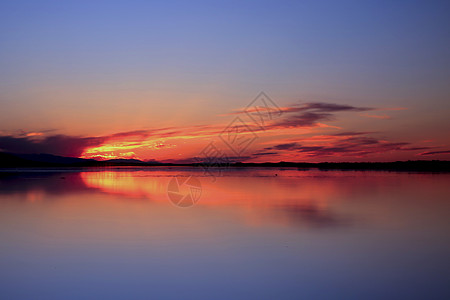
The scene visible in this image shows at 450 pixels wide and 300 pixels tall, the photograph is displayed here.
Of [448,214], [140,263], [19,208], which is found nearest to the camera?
[140,263]

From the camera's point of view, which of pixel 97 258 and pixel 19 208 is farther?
pixel 19 208

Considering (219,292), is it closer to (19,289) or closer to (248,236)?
(19,289)

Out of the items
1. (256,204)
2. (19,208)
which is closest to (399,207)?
(256,204)

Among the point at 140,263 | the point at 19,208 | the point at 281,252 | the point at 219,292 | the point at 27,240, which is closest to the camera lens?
the point at 219,292

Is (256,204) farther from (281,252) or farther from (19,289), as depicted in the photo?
(19,289)

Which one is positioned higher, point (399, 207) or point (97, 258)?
point (97, 258)

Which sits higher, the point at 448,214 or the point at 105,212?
the point at 105,212

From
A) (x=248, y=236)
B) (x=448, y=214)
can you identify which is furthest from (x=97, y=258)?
(x=448, y=214)

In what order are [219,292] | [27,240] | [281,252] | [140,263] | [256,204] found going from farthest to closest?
[256,204] < [27,240] < [281,252] < [140,263] < [219,292]

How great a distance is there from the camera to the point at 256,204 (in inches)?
532

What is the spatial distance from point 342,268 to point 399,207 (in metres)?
7.76

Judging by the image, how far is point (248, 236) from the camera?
26.9 feet

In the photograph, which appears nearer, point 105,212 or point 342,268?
point 342,268

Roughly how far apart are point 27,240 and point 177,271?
382 centimetres
